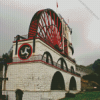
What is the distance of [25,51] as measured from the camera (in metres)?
21.3

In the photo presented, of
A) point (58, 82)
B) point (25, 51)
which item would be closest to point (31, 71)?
point (25, 51)

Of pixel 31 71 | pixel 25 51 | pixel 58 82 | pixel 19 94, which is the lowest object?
pixel 19 94

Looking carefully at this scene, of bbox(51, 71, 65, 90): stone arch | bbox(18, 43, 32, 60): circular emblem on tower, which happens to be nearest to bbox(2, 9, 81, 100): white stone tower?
bbox(18, 43, 32, 60): circular emblem on tower

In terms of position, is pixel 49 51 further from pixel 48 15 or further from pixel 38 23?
pixel 48 15

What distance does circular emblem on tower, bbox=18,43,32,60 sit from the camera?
21141mm

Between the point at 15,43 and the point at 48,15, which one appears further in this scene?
the point at 48,15

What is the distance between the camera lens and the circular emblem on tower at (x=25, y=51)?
2114cm

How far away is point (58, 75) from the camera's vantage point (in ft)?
86.7

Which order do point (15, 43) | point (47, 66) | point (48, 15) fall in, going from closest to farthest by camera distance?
1. point (47, 66)
2. point (15, 43)
3. point (48, 15)

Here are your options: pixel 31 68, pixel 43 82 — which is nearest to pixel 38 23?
pixel 31 68

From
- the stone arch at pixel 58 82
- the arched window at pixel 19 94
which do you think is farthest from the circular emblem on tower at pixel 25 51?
the stone arch at pixel 58 82

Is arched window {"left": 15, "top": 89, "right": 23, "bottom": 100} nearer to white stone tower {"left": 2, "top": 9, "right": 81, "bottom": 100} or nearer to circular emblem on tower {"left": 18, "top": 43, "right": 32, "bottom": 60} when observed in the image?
white stone tower {"left": 2, "top": 9, "right": 81, "bottom": 100}

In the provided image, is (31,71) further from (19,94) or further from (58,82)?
(58,82)

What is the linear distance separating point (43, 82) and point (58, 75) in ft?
23.5
